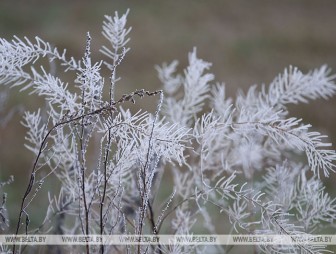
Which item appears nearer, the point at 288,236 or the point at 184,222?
the point at 288,236

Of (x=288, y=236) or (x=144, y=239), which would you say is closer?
(x=288, y=236)

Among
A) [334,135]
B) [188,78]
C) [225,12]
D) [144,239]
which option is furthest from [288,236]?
[225,12]

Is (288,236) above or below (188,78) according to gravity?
below

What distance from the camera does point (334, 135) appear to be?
6145 mm

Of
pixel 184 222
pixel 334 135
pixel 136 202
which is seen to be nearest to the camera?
pixel 184 222

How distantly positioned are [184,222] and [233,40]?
307 inches

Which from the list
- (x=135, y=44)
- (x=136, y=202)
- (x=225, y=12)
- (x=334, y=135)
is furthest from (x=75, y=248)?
(x=225, y=12)

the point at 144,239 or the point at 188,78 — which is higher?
the point at 188,78

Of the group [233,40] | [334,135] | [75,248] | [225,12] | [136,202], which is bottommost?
[75,248]

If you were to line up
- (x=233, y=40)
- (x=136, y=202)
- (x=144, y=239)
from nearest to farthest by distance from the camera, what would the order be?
(x=144, y=239) < (x=136, y=202) < (x=233, y=40)

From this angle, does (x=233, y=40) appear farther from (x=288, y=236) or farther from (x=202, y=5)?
(x=288, y=236)

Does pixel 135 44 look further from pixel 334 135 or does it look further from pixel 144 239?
pixel 144 239

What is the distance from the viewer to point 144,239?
3.47 ft

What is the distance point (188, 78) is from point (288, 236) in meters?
0.68
